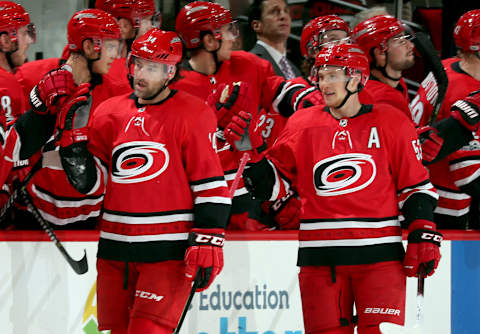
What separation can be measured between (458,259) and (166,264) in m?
1.75

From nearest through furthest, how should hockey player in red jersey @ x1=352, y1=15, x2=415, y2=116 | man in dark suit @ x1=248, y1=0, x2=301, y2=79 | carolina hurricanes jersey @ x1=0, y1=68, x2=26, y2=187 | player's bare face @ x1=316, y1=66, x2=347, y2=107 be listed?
player's bare face @ x1=316, y1=66, x2=347, y2=107
carolina hurricanes jersey @ x1=0, y1=68, x2=26, y2=187
hockey player in red jersey @ x1=352, y1=15, x2=415, y2=116
man in dark suit @ x1=248, y1=0, x2=301, y2=79

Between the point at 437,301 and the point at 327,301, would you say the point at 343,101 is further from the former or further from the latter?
the point at 437,301

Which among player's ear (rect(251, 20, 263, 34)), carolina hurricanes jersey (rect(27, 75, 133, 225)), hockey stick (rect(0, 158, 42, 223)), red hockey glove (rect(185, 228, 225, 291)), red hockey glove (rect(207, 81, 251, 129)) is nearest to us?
red hockey glove (rect(185, 228, 225, 291))

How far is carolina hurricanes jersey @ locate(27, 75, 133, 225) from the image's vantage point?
404 cm

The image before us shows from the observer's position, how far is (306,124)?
3.44 m

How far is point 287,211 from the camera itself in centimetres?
441

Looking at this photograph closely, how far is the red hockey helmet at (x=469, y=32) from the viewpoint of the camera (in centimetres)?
444

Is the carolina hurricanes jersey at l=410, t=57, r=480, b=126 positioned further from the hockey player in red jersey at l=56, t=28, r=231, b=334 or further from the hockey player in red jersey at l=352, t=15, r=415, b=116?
the hockey player in red jersey at l=56, t=28, r=231, b=334

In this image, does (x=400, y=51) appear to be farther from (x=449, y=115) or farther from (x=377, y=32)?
(x=449, y=115)

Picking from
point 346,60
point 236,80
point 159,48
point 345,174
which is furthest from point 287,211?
point 159,48

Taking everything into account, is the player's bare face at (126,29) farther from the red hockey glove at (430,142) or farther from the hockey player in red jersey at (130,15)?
the red hockey glove at (430,142)

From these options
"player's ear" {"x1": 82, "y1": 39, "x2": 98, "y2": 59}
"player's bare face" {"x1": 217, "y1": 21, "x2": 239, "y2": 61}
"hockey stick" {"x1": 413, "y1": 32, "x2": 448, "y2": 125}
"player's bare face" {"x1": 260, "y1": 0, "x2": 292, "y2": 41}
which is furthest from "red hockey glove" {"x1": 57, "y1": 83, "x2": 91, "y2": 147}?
"player's bare face" {"x1": 260, "y1": 0, "x2": 292, "y2": 41}

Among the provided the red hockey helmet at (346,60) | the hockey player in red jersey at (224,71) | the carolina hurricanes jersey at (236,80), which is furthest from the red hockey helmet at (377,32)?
the red hockey helmet at (346,60)

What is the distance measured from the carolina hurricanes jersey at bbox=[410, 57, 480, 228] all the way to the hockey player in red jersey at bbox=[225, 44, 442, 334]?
1.05 meters
